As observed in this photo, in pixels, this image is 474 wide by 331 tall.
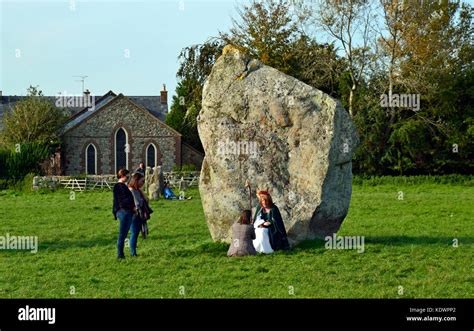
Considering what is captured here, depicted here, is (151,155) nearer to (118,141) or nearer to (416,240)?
(118,141)

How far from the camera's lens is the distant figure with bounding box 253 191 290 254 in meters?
18.0

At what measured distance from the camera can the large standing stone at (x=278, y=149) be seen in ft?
60.7

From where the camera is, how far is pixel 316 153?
727 inches

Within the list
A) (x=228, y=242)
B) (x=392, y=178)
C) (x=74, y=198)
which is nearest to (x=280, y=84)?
(x=228, y=242)

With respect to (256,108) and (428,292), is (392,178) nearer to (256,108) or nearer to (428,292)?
(256,108)

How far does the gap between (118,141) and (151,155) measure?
8.78ft

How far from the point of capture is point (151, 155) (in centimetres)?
6322

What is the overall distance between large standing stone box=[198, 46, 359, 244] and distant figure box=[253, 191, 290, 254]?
1.66 feet

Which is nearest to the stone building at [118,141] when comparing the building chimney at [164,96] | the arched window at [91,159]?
the arched window at [91,159]

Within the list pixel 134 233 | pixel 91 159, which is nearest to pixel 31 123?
pixel 91 159

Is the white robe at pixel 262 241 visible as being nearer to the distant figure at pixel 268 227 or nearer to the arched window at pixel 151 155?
the distant figure at pixel 268 227

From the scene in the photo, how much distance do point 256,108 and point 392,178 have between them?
28.4m

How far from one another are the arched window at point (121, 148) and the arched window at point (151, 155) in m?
1.51
